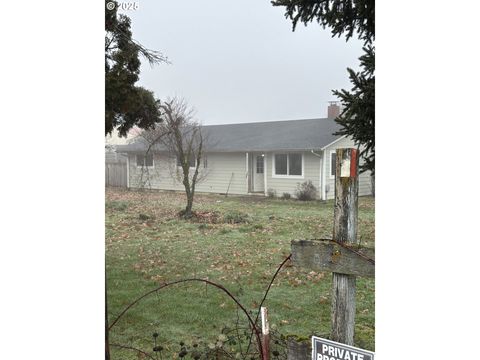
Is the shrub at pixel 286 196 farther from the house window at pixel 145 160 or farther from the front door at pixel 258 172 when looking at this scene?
the house window at pixel 145 160

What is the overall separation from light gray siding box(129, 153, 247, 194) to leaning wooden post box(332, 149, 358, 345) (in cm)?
33

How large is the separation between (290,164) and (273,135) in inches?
4.1

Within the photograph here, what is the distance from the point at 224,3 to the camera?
1500 mm

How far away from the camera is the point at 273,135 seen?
1.44 meters

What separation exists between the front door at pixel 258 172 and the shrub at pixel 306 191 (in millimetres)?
110

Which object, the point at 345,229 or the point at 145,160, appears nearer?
the point at 345,229

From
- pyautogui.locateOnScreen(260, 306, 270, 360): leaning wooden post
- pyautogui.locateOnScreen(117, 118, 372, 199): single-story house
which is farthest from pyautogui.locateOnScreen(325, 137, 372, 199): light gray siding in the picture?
pyautogui.locateOnScreen(260, 306, 270, 360): leaning wooden post

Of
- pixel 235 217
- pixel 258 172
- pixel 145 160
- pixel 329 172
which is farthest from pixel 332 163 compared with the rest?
pixel 145 160
